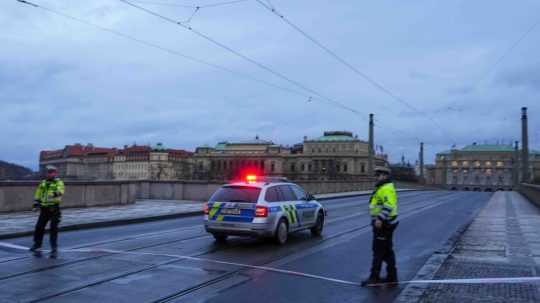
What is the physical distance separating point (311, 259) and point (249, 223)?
206 centimetres

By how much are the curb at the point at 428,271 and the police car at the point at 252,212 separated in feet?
11.5

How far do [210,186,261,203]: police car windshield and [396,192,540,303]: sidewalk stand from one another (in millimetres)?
4378

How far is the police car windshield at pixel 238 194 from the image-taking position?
12352 mm

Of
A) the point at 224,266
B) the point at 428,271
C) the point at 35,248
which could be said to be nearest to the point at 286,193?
the point at 224,266

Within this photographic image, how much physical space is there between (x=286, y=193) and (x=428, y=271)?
4.95 metres

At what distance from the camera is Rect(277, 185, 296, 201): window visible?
43.5ft

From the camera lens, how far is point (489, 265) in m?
9.87

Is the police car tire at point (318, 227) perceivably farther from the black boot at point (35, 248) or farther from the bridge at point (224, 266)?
the black boot at point (35, 248)

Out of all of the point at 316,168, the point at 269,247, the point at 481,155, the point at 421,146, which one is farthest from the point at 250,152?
the point at 269,247

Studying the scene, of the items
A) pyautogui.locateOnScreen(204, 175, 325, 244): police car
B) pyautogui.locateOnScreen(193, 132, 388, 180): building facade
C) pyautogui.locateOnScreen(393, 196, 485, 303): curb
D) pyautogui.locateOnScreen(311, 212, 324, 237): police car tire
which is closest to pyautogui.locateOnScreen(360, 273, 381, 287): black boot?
pyautogui.locateOnScreen(393, 196, 485, 303): curb

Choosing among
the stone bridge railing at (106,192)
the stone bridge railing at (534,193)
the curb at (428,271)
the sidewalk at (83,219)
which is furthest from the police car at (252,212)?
the stone bridge railing at (534,193)

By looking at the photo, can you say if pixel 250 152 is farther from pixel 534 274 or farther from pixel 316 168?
pixel 534 274

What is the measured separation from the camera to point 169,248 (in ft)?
37.7

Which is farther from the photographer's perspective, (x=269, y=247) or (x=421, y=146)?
(x=421, y=146)
